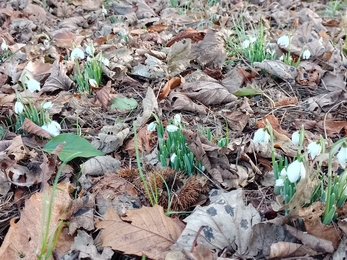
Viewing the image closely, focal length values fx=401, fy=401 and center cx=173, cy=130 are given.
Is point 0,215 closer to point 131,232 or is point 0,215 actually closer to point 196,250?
point 131,232

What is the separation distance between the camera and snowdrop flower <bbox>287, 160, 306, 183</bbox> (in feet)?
3.63

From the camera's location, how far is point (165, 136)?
174cm

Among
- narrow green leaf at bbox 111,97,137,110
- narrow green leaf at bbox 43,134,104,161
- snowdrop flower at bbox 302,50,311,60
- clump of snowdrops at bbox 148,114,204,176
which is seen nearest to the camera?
clump of snowdrops at bbox 148,114,204,176

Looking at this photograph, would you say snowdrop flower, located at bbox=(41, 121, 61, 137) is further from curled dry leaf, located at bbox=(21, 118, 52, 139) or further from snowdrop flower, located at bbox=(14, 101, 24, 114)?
snowdrop flower, located at bbox=(14, 101, 24, 114)

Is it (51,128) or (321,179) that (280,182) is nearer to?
(321,179)

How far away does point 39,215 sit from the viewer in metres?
1.27

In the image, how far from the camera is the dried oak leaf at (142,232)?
1.14 m

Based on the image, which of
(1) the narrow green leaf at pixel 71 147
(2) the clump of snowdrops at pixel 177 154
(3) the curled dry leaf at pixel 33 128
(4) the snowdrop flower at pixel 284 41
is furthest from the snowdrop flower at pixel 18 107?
Result: (4) the snowdrop flower at pixel 284 41

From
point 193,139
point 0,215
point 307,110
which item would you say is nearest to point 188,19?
point 307,110

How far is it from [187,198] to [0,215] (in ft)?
2.12

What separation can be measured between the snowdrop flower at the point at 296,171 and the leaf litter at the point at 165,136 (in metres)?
0.03

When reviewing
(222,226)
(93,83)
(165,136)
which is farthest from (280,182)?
(93,83)

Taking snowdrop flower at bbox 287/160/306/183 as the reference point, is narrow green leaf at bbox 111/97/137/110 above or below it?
below

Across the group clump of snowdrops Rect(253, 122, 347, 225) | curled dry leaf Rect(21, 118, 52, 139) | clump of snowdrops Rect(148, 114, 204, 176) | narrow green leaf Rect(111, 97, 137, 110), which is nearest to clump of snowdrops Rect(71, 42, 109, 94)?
narrow green leaf Rect(111, 97, 137, 110)
